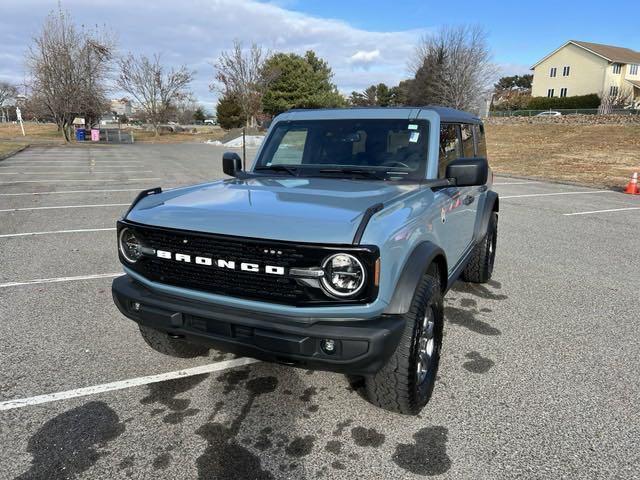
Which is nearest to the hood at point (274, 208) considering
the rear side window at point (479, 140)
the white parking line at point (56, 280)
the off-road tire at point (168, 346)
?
the off-road tire at point (168, 346)

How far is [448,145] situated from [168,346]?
265cm

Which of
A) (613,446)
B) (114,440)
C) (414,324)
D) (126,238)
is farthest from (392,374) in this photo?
(126,238)

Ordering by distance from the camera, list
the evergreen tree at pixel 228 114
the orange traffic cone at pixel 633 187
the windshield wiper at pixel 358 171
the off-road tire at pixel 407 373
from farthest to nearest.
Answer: the evergreen tree at pixel 228 114 < the orange traffic cone at pixel 633 187 < the windshield wiper at pixel 358 171 < the off-road tire at pixel 407 373

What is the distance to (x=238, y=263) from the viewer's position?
2.38m

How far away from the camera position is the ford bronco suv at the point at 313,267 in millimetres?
2242

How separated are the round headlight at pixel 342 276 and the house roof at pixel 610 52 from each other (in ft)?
208

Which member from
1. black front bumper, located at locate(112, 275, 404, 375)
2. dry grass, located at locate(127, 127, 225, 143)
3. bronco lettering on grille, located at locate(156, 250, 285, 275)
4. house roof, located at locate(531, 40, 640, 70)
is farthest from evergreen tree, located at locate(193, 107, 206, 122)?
black front bumper, located at locate(112, 275, 404, 375)

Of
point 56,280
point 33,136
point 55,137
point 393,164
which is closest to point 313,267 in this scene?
point 393,164

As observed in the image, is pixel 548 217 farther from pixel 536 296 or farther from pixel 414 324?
pixel 414 324

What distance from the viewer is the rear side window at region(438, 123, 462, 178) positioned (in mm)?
3573

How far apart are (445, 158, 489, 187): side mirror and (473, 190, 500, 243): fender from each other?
141cm

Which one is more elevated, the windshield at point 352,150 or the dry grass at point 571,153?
the windshield at point 352,150

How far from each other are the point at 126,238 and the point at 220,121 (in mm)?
59099

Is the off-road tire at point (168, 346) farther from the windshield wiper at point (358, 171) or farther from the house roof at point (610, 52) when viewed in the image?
the house roof at point (610, 52)
